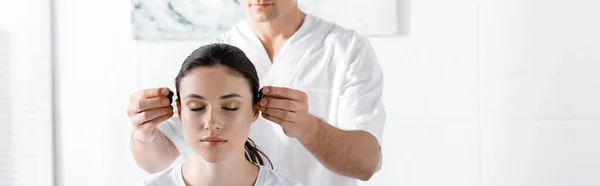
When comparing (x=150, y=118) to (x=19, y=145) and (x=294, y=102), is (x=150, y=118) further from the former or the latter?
(x=19, y=145)

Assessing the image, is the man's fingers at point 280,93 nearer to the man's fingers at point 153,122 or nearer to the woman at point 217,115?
the woman at point 217,115

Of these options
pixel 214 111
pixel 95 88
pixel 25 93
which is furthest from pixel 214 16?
pixel 214 111

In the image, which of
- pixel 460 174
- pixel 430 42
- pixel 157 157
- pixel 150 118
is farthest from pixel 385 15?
pixel 150 118

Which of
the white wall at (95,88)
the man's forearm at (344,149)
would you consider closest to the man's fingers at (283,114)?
the man's forearm at (344,149)

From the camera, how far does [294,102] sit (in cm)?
165

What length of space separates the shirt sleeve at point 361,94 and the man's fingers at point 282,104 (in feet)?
1.03

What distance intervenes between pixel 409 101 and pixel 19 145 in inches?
61.6

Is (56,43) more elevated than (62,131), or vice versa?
(56,43)

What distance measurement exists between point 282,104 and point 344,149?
27 cm

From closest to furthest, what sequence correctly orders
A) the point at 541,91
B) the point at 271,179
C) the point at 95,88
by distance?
the point at 271,179 → the point at 541,91 → the point at 95,88

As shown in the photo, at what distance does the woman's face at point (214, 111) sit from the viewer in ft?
5.46

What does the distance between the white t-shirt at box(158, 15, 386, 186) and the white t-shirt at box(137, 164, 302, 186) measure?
0.80ft

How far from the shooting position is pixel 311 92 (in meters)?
2.02

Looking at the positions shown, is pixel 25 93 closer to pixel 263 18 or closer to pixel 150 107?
pixel 263 18
